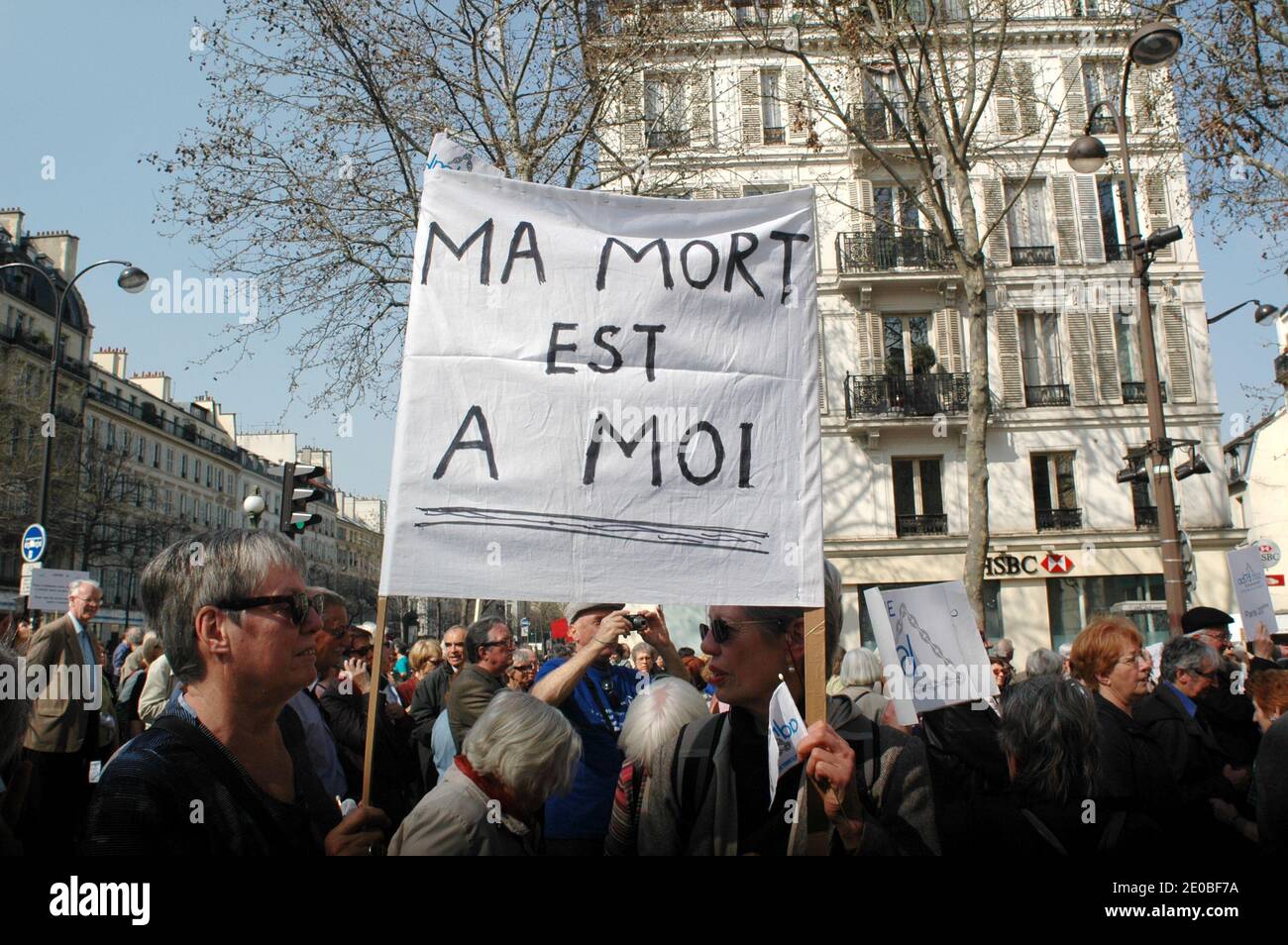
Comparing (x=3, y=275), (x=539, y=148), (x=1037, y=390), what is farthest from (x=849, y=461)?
(x=3, y=275)

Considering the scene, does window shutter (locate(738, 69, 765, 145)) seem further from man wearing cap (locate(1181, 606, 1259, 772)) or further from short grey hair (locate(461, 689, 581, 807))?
short grey hair (locate(461, 689, 581, 807))

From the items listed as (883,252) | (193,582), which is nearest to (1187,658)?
(193,582)

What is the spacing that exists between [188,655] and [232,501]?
3231 inches

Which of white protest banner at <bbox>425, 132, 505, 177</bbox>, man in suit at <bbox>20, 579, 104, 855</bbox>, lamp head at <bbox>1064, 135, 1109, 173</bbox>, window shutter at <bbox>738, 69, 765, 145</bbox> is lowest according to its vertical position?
man in suit at <bbox>20, 579, 104, 855</bbox>

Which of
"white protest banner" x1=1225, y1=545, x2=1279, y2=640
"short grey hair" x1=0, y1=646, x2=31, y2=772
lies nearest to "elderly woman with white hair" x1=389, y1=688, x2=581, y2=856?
"short grey hair" x1=0, y1=646, x2=31, y2=772

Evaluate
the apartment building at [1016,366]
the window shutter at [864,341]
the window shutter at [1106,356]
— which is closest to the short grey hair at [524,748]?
the apartment building at [1016,366]

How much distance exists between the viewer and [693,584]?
2.76 meters

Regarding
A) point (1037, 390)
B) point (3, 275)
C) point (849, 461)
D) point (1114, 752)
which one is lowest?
point (1114, 752)

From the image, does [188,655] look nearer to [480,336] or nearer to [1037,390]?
[480,336]

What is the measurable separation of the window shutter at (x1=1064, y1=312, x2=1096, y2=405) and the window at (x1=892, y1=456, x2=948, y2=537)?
13.3 ft

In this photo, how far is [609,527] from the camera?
282 cm

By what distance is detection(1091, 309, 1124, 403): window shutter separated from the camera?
85.4ft

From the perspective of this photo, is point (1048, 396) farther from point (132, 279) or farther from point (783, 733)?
point (783, 733)

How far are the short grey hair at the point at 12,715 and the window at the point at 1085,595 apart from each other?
25.6m
